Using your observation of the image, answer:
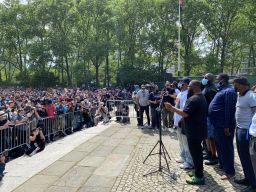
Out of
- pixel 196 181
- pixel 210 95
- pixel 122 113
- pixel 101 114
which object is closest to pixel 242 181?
pixel 196 181

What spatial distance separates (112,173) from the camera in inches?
245

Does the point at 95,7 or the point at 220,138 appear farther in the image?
the point at 95,7

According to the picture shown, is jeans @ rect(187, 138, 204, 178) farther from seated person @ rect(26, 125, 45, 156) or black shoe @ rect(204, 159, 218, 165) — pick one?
seated person @ rect(26, 125, 45, 156)

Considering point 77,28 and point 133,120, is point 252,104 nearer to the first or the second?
point 133,120

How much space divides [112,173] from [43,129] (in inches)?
184

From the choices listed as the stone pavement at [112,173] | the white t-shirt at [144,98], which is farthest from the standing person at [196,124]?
the white t-shirt at [144,98]

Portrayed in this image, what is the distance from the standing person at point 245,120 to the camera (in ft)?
17.0

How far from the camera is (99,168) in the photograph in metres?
6.59

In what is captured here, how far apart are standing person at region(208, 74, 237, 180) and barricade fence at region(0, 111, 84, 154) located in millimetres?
5277

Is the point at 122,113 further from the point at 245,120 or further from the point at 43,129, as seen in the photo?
the point at 245,120

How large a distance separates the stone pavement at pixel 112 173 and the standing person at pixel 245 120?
36 centimetres

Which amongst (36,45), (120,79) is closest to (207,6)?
(120,79)

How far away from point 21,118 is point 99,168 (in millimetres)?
4986

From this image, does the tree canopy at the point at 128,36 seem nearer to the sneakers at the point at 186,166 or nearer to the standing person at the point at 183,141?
the standing person at the point at 183,141
